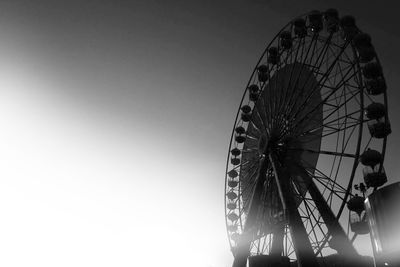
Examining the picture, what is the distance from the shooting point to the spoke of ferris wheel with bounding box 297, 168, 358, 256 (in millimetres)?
10367

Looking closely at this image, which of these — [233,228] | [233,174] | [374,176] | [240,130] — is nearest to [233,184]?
[233,174]

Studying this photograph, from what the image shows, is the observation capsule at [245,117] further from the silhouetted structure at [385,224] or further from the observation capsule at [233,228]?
the silhouetted structure at [385,224]

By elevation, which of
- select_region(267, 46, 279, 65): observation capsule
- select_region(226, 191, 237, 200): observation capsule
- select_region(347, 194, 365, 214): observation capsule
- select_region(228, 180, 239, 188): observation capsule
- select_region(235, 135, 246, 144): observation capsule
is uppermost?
select_region(267, 46, 279, 65): observation capsule

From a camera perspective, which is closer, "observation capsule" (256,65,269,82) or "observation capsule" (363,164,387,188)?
"observation capsule" (363,164,387,188)

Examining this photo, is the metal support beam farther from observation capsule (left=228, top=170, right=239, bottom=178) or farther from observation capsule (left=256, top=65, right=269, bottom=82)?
observation capsule (left=256, top=65, right=269, bottom=82)

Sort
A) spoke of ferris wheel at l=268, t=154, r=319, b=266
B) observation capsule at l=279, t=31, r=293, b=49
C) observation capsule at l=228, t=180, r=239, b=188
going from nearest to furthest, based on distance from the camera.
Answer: spoke of ferris wheel at l=268, t=154, r=319, b=266 → observation capsule at l=279, t=31, r=293, b=49 → observation capsule at l=228, t=180, r=239, b=188

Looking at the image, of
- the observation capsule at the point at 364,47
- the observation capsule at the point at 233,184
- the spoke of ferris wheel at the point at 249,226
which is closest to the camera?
the observation capsule at the point at 364,47

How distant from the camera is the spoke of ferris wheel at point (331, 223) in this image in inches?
408

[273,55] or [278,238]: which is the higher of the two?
[273,55]

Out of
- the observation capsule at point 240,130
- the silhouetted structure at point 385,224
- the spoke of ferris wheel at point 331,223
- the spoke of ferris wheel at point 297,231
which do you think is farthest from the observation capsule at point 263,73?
the silhouetted structure at point 385,224

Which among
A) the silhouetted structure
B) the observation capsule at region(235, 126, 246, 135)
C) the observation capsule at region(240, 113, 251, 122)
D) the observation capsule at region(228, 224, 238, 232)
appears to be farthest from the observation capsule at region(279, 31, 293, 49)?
the observation capsule at region(228, 224, 238, 232)

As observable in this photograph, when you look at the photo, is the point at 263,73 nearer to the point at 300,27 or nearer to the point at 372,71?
the point at 300,27

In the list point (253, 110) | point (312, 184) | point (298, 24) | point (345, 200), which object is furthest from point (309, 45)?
point (345, 200)

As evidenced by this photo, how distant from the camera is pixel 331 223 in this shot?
11.0 meters
